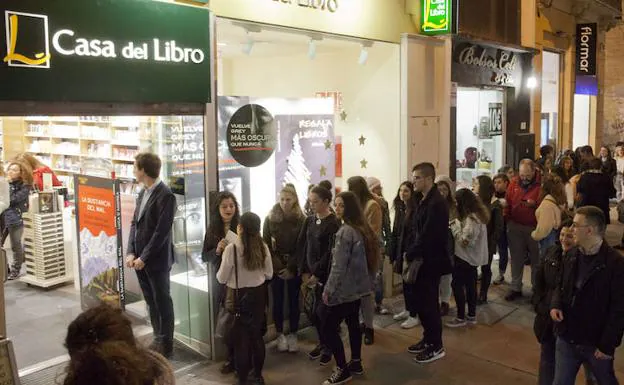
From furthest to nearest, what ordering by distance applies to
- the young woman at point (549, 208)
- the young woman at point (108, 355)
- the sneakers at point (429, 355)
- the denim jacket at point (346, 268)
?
1. the young woman at point (549, 208)
2. the sneakers at point (429, 355)
3. the denim jacket at point (346, 268)
4. the young woman at point (108, 355)

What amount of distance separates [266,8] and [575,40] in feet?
35.8

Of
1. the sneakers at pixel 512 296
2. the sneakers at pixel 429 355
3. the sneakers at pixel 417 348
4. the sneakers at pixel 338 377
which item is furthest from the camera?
the sneakers at pixel 512 296

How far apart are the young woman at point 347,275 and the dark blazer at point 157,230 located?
1533 mm

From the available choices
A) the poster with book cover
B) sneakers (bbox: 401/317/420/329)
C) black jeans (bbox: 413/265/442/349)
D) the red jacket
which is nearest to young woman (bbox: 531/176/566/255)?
the red jacket

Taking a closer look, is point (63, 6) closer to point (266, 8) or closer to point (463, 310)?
point (266, 8)

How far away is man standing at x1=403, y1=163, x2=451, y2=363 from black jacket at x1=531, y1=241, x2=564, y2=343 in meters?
1.35

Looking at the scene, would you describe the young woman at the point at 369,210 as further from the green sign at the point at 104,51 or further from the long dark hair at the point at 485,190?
the green sign at the point at 104,51

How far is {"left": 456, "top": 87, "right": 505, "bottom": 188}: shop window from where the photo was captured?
11.1 m

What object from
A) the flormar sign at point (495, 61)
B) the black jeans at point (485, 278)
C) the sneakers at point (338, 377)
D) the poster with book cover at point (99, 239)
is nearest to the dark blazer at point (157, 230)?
the poster with book cover at point (99, 239)

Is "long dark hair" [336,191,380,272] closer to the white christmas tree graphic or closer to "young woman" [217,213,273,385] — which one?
"young woman" [217,213,273,385]

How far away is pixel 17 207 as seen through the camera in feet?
28.1

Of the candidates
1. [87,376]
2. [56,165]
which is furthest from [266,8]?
[56,165]

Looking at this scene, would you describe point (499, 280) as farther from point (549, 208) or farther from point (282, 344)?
point (282, 344)

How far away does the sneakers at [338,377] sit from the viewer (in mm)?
5469
